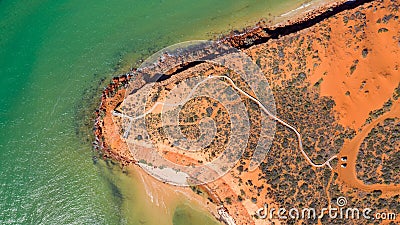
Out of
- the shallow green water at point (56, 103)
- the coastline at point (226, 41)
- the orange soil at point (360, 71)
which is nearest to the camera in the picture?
the orange soil at point (360, 71)

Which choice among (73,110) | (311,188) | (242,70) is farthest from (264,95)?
(73,110)

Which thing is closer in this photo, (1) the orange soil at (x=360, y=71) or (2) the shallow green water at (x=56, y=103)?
(1) the orange soil at (x=360, y=71)

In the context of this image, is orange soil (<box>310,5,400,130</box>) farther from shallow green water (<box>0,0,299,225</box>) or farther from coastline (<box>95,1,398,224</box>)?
shallow green water (<box>0,0,299,225</box>)

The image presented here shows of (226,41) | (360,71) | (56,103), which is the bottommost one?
(360,71)

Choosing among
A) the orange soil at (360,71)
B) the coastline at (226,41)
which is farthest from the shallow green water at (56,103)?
the orange soil at (360,71)

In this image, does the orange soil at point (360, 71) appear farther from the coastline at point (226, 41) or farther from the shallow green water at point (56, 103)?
the shallow green water at point (56, 103)

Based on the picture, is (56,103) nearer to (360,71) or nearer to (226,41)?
(226,41)

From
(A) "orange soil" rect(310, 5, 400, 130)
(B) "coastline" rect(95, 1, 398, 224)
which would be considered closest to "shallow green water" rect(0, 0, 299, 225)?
(B) "coastline" rect(95, 1, 398, 224)

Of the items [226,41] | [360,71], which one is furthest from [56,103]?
[360,71]
